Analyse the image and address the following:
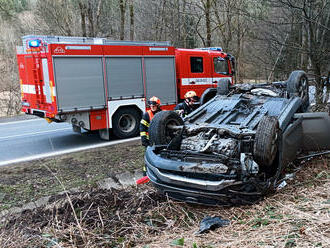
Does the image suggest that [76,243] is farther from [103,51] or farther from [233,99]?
[103,51]

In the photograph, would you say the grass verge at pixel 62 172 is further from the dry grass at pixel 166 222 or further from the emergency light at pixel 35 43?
the emergency light at pixel 35 43

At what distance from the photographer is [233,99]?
5289 mm

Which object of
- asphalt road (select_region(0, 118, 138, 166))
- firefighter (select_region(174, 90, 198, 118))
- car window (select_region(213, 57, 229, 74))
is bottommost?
asphalt road (select_region(0, 118, 138, 166))

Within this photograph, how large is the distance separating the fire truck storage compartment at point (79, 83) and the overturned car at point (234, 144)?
4.21 metres

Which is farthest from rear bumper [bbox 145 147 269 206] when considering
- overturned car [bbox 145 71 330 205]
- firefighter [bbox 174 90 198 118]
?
firefighter [bbox 174 90 198 118]

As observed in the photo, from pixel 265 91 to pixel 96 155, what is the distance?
12.6 ft

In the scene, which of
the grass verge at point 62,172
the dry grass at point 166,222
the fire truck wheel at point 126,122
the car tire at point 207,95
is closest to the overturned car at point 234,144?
the dry grass at point 166,222

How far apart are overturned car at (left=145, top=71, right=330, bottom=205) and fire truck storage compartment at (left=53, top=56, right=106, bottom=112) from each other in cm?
421

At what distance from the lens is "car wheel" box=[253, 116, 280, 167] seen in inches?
137

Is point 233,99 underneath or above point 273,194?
above

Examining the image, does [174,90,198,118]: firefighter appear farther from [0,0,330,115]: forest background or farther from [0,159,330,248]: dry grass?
[0,0,330,115]: forest background

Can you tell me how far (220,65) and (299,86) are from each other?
21.2 ft

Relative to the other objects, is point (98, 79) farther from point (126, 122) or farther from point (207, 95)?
point (207, 95)

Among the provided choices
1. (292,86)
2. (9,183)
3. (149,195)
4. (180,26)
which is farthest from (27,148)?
(180,26)
